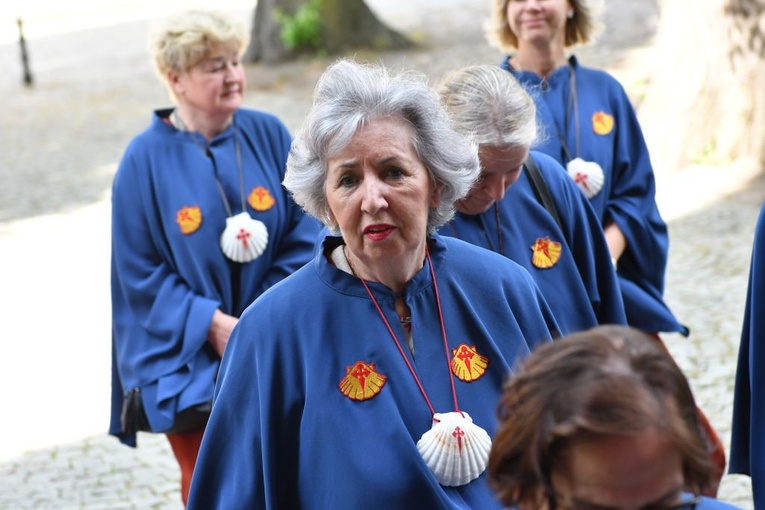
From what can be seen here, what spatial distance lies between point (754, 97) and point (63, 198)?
656cm

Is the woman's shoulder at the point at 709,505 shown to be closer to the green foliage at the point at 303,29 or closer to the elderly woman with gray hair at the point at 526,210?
the elderly woman with gray hair at the point at 526,210

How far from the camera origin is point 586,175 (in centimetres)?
463

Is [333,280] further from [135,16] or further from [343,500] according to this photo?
[135,16]

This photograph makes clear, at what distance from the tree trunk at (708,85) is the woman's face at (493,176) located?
6.74 m

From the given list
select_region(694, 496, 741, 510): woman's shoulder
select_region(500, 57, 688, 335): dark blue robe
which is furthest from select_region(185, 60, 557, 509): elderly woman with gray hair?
select_region(500, 57, 688, 335): dark blue robe

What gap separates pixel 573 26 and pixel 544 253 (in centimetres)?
166

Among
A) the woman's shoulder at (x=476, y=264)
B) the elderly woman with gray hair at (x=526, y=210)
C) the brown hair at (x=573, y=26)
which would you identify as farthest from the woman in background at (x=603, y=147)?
the woman's shoulder at (x=476, y=264)

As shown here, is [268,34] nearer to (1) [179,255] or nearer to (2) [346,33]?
(2) [346,33]

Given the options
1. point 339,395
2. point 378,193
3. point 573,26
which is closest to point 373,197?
point 378,193

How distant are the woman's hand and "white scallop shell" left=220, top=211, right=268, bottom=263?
221 mm

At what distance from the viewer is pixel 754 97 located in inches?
391

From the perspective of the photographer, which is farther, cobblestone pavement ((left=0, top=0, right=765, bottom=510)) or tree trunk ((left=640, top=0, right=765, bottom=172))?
tree trunk ((left=640, top=0, right=765, bottom=172))

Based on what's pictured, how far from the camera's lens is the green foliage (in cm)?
1845

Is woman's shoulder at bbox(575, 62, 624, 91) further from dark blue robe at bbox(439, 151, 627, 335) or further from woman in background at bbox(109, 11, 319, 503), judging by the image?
woman in background at bbox(109, 11, 319, 503)
